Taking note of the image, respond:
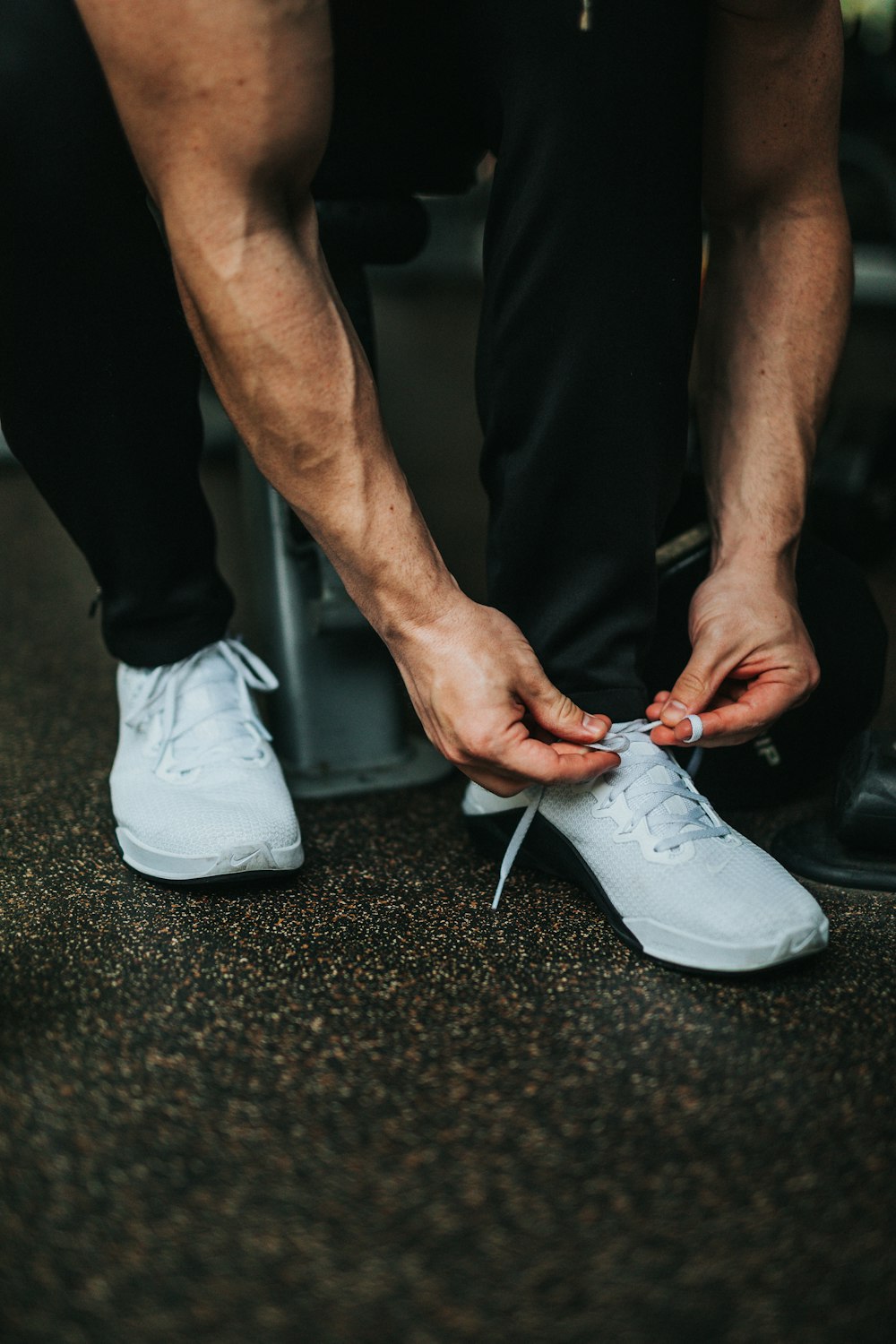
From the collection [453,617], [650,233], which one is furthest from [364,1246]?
[650,233]

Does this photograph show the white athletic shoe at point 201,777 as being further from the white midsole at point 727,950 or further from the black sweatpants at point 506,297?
the white midsole at point 727,950

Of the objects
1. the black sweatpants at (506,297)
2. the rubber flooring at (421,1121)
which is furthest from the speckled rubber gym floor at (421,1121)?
the black sweatpants at (506,297)

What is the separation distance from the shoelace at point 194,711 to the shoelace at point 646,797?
23 cm

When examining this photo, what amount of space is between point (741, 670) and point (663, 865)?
16 cm

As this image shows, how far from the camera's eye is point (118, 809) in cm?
82

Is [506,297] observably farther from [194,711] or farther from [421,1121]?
[421,1121]

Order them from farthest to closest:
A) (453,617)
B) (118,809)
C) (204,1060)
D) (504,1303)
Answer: (118,809), (453,617), (204,1060), (504,1303)

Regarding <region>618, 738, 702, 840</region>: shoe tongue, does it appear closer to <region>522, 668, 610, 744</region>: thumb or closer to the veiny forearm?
<region>522, 668, 610, 744</region>: thumb

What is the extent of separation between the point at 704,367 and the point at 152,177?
18.3 inches

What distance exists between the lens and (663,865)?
68cm

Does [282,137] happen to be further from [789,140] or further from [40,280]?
[789,140]

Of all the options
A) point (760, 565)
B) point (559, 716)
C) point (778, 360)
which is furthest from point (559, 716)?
point (778, 360)

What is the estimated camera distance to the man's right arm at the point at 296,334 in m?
0.59

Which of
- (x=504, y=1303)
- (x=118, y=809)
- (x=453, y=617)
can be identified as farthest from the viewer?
(x=118, y=809)
